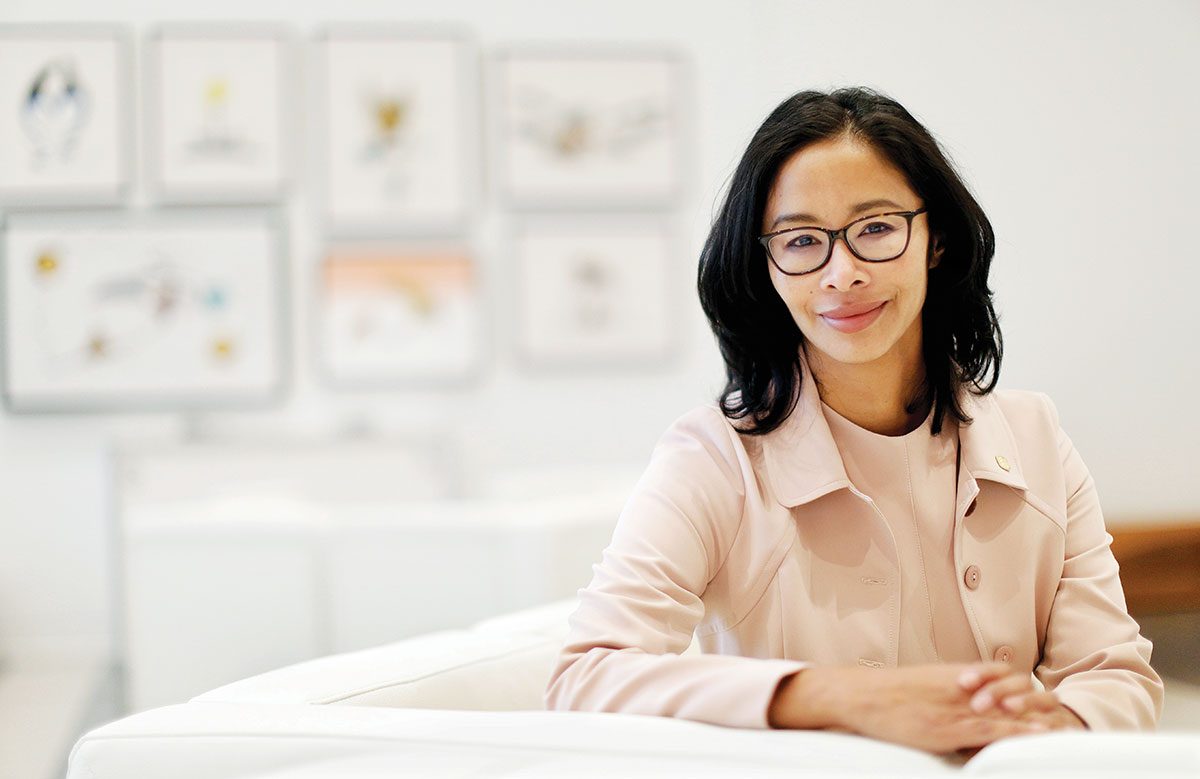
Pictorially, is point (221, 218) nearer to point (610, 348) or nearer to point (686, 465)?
point (610, 348)

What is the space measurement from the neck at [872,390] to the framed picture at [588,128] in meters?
3.15

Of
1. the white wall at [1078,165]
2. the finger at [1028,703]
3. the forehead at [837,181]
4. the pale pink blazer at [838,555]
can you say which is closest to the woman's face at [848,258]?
the forehead at [837,181]

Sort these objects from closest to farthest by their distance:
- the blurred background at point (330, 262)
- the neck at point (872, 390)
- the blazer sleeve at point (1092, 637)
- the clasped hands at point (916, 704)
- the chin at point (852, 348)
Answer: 1. the clasped hands at point (916, 704)
2. the blazer sleeve at point (1092, 637)
3. the chin at point (852, 348)
4. the neck at point (872, 390)
5. the blurred background at point (330, 262)

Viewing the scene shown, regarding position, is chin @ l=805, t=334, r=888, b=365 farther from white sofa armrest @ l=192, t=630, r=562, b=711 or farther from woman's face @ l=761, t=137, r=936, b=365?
white sofa armrest @ l=192, t=630, r=562, b=711

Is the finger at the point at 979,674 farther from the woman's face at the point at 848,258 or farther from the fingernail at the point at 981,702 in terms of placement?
the woman's face at the point at 848,258

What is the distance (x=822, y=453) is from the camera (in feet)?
4.31

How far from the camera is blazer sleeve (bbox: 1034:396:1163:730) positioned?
3.86 ft

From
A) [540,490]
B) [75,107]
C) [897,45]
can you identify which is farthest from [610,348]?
[897,45]

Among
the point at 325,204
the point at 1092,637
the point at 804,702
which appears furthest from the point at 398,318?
the point at 804,702

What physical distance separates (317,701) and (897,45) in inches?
45.0

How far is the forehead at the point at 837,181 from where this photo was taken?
1.27 metres

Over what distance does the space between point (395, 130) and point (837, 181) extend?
11.1 ft

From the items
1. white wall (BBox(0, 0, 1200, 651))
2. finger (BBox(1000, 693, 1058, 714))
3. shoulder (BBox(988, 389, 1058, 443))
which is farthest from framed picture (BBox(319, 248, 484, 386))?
finger (BBox(1000, 693, 1058, 714))

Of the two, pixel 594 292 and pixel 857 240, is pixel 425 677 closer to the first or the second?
pixel 857 240
